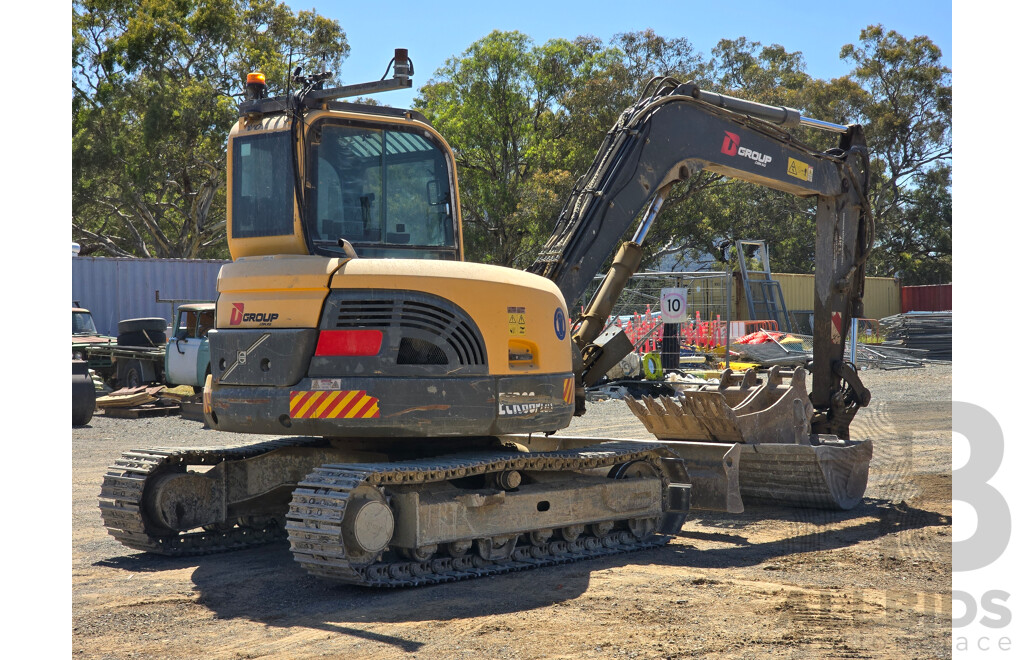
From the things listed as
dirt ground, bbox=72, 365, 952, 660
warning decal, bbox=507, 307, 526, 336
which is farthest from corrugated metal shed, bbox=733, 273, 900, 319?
warning decal, bbox=507, 307, 526, 336

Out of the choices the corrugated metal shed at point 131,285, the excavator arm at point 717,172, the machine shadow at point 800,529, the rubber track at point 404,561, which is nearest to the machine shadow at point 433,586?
the machine shadow at point 800,529

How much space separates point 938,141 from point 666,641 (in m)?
45.6

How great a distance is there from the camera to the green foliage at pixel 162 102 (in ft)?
116

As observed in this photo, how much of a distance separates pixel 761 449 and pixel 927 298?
4078cm

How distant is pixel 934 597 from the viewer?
642 cm

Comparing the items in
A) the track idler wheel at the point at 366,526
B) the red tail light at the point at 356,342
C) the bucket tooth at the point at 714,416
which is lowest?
the track idler wheel at the point at 366,526

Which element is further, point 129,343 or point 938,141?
point 938,141

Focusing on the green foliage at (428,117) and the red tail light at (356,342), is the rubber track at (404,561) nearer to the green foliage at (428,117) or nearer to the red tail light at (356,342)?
the red tail light at (356,342)

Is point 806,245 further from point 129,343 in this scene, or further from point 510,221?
point 129,343

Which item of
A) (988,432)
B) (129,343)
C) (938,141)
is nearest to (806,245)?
(938,141)

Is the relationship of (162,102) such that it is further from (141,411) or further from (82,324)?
(141,411)

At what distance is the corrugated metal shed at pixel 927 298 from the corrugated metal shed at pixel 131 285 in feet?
107

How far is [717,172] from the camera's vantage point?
1034cm

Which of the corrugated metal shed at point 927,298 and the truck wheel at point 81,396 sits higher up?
the corrugated metal shed at point 927,298
